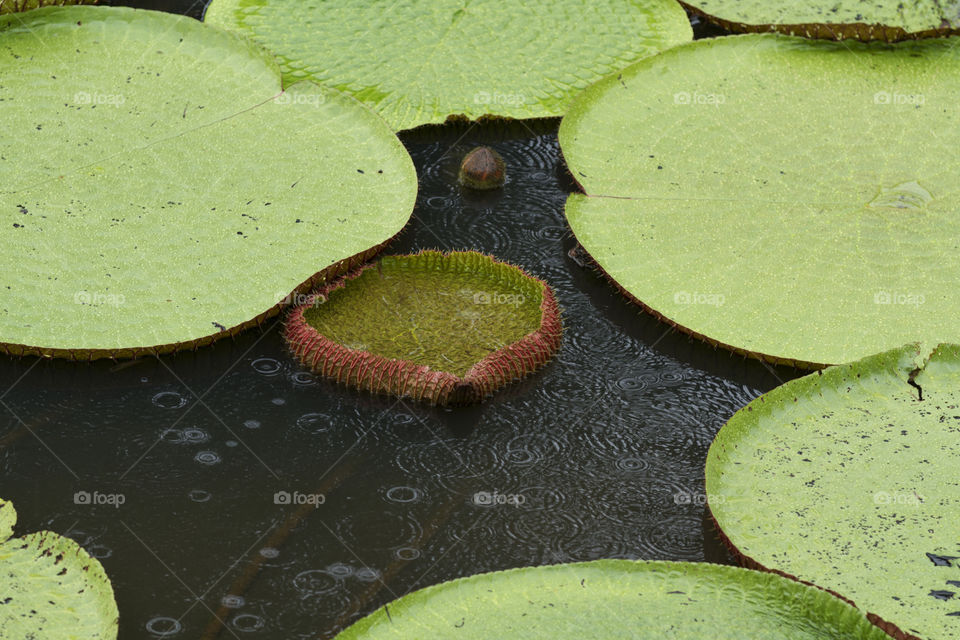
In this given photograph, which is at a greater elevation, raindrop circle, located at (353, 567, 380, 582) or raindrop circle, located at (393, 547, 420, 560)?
raindrop circle, located at (353, 567, 380, 582)

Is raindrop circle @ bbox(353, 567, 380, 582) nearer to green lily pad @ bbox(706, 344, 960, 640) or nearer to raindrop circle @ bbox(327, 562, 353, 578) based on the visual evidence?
raindrop circle @ bbox(327, 562, 353, 578)

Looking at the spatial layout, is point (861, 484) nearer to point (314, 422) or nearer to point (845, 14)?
point (314, 422)

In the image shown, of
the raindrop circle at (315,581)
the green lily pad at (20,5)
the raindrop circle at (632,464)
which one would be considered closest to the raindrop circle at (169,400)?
the raindrop circle at (315,581)

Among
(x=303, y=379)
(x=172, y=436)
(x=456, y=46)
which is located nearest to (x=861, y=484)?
(x=303, y=379)

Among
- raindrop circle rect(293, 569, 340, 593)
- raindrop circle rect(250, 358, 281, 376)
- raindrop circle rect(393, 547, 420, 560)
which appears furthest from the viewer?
raindrop circle rect(250, 358, 281, 376)

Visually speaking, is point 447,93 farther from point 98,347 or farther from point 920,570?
point 920,570

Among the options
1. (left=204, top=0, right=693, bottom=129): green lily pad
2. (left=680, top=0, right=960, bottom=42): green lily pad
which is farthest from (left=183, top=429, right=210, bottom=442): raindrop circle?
(left=680, top=0, right=960, bottom=42): green lily pad

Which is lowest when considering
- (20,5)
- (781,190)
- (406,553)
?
(406,553)
